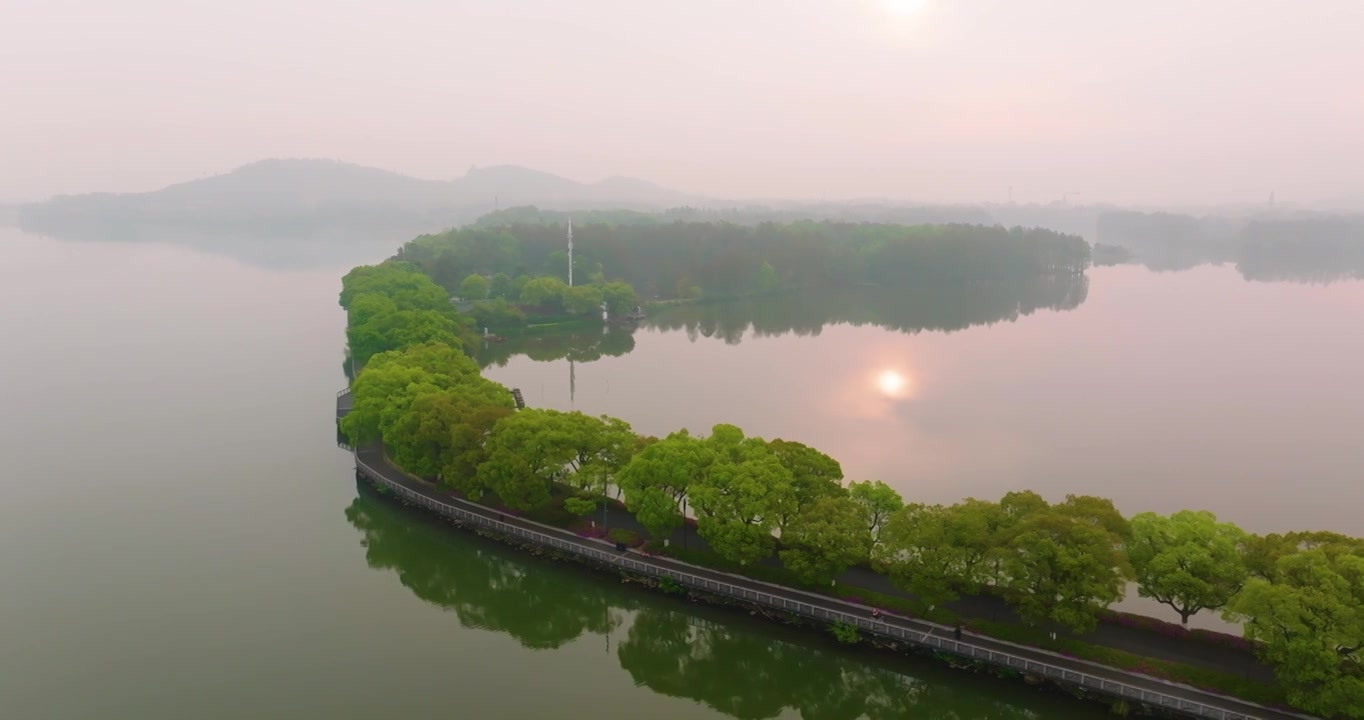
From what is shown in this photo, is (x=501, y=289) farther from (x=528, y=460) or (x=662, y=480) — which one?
(x=662, y=480)

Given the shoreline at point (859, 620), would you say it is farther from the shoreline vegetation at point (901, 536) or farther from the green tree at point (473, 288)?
the green tree at point (473, 288)

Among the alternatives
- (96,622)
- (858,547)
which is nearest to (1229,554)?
(858,547)

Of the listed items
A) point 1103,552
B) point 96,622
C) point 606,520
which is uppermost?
point 1103,552

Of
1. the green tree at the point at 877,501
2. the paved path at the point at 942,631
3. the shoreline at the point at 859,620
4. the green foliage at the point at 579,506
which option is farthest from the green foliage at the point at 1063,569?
the green foliage at the point at 579,506

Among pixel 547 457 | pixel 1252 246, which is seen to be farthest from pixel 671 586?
pixel 1252 246

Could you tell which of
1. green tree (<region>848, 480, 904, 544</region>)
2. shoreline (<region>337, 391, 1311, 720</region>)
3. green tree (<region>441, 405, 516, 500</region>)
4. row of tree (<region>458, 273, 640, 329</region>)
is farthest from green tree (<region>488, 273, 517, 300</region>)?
green tree (<region>848, 480, 904, 544</region>)

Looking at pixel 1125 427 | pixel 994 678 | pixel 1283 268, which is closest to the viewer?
pixel 994 678

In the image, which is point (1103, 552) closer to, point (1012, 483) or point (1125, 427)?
point (1012, 483)
